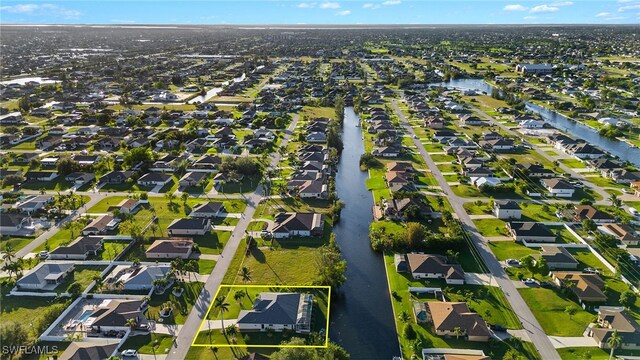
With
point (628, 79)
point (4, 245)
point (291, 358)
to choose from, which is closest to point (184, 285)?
point (291, 358)

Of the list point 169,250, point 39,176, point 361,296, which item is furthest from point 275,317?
point 39,176

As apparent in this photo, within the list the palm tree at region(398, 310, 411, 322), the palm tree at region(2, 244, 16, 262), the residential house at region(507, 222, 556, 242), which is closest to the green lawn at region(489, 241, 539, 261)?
the residential house at region(507, 222, 556, 242)

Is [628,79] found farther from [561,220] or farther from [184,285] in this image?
[184,285]

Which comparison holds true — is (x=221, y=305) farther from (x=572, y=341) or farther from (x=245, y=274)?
(x=572, y=341)

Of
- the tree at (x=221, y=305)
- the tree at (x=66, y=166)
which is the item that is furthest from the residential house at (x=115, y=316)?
the tree at (x=66, y=166)

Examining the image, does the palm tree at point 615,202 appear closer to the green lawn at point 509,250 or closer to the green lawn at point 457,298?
the green lawn at point 509,250

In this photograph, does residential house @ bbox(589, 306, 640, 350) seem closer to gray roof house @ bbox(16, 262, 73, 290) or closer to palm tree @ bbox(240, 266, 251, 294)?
palm tree @ bbox(240, 266, 251, 294)
